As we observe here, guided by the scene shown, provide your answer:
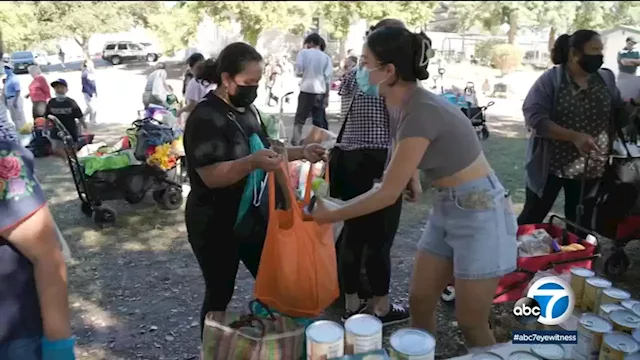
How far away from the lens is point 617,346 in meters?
1.60

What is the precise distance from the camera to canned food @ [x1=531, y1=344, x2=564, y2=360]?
172 centimetres

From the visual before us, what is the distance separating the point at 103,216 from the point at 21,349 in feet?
13.3

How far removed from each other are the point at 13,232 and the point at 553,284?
176cm

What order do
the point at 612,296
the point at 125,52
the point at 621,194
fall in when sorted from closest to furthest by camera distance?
the point at 612,296 → the point at 621,194 → the point at 125,52

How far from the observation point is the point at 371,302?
11.5 feet

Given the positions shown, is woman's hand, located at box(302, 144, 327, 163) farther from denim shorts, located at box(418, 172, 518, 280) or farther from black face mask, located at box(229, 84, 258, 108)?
denim shorts, located at box(418, 172, 518, 280)

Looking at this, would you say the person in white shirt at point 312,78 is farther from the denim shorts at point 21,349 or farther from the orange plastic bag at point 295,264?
the denim shorts at point 21,349

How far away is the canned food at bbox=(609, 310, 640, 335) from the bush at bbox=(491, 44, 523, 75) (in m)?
21.1

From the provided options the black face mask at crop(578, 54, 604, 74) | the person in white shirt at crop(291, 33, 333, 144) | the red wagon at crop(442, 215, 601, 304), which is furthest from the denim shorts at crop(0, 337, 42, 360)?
the person in white shirt at crop(291, 33, 333, 144)

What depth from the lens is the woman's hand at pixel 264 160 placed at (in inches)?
93.1

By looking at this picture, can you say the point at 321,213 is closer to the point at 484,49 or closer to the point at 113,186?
the point at 113,186

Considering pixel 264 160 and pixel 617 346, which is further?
pixel 264 160

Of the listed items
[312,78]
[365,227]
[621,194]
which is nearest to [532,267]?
[365,227]

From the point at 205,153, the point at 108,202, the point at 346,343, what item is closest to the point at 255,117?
the point at 205,153
